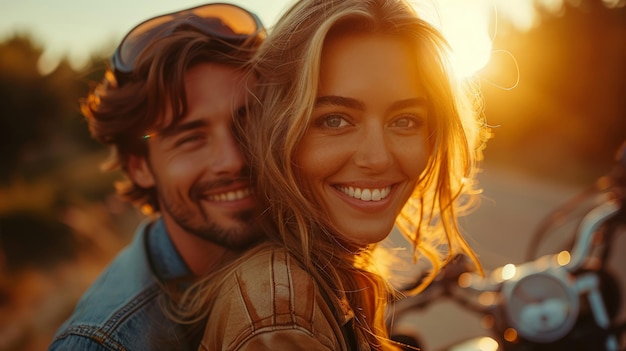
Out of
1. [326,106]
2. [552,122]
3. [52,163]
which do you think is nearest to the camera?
[326,106]

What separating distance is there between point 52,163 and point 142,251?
9.00m

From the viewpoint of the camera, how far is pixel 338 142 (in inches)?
62.6

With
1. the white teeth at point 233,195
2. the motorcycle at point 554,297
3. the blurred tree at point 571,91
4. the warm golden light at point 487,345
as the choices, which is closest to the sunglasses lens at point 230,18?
the white teeth at point 233,195

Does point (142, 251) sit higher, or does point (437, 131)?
point (437, 131)

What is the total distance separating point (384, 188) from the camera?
1670mm

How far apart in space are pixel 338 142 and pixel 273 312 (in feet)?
1.66

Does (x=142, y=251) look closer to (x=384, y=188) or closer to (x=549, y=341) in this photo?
(x=384, y=188)

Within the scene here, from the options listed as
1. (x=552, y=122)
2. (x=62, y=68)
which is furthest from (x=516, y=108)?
(x=62, y=68)

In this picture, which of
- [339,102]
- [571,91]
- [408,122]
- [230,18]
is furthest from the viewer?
[571,91]

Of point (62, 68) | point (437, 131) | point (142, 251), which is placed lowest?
point (142, 251)

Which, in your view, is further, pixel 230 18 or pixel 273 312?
pixel 230 18

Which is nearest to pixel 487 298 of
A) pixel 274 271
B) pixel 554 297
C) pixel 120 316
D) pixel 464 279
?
pixel 464 279

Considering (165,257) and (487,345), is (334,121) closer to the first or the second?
(165,257)

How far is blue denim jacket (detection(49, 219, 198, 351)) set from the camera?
1782mm
